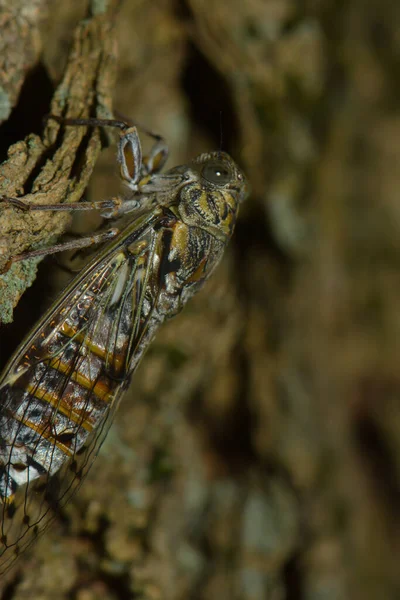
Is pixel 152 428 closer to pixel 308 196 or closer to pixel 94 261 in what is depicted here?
pixel 94 261

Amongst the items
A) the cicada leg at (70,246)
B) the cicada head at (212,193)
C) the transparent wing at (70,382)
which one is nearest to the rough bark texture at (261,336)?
the cicada leg at (70,246)

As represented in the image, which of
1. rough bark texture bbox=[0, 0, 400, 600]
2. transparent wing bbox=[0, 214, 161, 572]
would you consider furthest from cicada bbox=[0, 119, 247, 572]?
rough bark texture bbox=[0, 0, 400, 600]

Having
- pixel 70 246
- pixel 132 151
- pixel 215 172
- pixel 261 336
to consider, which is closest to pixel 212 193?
pixel 215 172

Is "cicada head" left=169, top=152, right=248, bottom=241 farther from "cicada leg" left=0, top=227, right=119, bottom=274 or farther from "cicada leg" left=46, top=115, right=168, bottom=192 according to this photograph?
"cicada leg" left=0, top=227, right=119, bottom=274

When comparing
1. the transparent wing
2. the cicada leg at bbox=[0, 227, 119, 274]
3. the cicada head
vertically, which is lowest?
the transparent wing

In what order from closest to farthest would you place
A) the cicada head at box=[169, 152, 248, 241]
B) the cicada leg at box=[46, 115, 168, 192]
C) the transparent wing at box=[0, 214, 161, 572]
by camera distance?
the transparent wing at box=[0, 214, 161, 572] → the cicada leg at box=[46, 115, 168, 192] → the cicada head at box=[169, 152, 248, 241]

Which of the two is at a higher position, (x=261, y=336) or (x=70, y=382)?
(x=261, y=336)

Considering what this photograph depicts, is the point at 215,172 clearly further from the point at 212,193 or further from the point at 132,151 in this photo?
the point at 132,151
